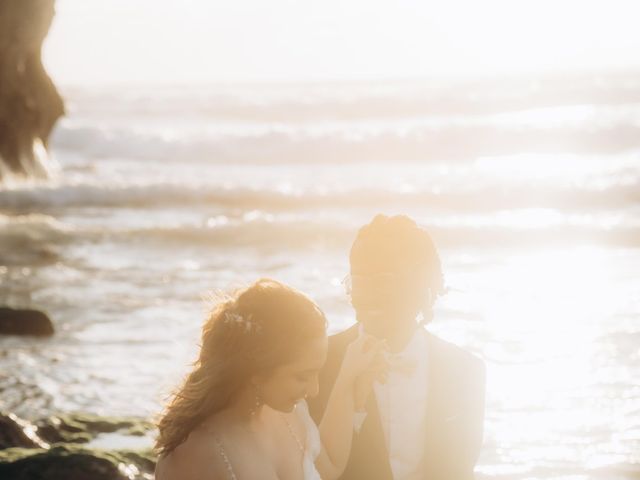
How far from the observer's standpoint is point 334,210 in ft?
80.8

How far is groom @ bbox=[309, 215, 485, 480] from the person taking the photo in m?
4.71

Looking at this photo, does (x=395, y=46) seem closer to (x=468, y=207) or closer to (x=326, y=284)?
(x=468, y=207)

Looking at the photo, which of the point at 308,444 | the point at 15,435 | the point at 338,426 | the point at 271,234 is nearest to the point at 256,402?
the point at 308,444

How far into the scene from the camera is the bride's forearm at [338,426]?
4512mm

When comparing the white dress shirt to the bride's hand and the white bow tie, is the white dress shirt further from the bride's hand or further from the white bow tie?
the bride's hand

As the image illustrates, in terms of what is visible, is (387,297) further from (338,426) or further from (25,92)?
(25,92)

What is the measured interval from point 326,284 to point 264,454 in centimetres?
1166

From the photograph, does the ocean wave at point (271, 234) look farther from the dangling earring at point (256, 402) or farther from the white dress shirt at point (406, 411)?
the dangling earring at point (256, 402)

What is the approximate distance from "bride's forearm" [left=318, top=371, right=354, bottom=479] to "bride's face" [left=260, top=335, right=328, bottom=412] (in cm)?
40

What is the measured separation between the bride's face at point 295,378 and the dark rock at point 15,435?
14.6 ft

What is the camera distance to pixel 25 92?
2550cm

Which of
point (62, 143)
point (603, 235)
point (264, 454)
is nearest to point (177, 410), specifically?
point (264, 454)

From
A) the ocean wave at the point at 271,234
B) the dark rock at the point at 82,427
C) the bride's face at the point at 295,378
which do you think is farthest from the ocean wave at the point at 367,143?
the bride's face at the point at 295,378

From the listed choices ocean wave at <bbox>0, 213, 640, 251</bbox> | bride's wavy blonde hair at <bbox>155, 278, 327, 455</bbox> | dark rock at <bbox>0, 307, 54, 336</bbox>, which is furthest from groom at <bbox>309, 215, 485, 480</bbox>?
ocean wave at <bbox>0, 213, 640, 251</bbox>
